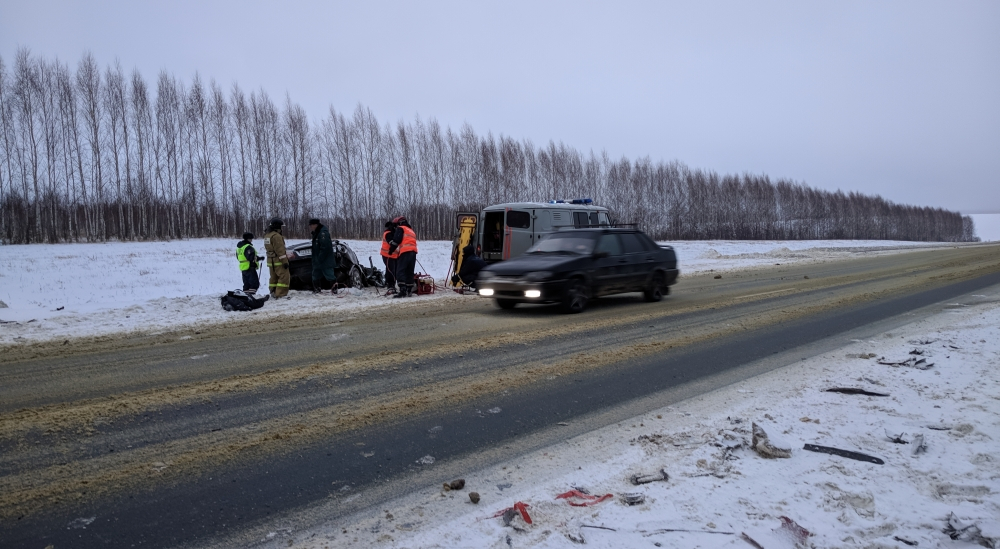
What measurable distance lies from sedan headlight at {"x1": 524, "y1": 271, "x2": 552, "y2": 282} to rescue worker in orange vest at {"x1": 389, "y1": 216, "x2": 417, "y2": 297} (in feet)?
13.3

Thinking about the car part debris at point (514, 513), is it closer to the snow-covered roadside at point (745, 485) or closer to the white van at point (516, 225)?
the snow-covered roadside at point (745, 485)

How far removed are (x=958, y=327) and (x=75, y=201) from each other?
36650 mm

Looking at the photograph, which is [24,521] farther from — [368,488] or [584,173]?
[584,173]

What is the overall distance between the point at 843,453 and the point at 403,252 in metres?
11.1

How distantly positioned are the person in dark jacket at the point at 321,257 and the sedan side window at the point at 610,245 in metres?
6.71

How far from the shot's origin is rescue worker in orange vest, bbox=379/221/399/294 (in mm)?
14335

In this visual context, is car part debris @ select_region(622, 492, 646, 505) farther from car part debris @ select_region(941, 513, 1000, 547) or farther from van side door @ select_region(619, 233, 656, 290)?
van side door @ select_region(619, 233, 656, 290)

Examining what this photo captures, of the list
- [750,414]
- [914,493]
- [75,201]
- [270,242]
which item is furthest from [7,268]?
[914,493]

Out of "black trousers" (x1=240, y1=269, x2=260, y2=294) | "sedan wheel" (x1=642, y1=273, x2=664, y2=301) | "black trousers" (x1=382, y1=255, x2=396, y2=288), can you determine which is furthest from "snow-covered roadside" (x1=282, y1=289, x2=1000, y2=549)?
"black trousers" (x1=240, y1=269, x2=260, y2=294)

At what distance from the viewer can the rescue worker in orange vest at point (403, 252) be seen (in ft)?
46.1

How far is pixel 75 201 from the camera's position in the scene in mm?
31016

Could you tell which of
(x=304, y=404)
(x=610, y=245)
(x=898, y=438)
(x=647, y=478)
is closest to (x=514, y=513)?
(x=647, y=478)

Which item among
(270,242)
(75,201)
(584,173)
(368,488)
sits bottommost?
(368,488)

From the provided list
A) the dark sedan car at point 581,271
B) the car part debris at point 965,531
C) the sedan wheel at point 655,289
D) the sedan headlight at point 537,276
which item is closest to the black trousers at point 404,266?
the dark sedan car at point 581,271
